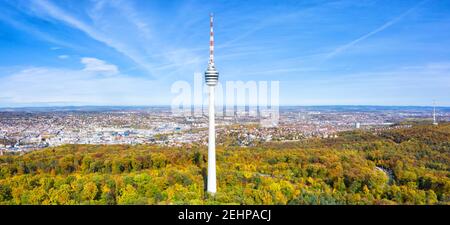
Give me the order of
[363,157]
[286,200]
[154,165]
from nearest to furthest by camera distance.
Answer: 1. [286,200]
2. [154,165]
3. [363,157]

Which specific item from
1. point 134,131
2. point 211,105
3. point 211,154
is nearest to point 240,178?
point 211,154

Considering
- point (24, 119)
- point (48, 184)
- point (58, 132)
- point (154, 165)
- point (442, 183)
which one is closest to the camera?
point (48, 184)

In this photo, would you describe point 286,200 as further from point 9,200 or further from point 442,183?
point 9,200

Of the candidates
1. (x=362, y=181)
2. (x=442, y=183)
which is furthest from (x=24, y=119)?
(x=442, y=183)

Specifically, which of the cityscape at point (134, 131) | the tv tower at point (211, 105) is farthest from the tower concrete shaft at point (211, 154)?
the cityscape at point (134, 131)

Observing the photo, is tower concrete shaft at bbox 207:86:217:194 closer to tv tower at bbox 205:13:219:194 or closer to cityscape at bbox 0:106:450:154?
tv tower at bbox 205:13:219:194

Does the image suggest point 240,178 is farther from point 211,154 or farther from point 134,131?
point 134,131
